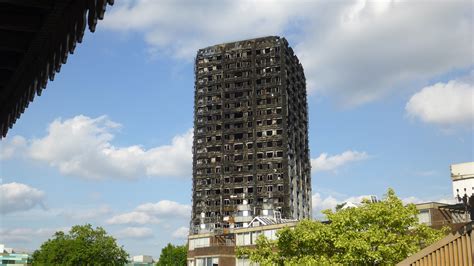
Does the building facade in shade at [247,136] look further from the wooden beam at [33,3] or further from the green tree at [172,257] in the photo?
the wooden beam at [33,3]

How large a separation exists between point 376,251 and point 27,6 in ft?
86.5

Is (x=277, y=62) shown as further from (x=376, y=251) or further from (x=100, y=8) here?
(x=100, y=8)

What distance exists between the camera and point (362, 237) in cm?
3058

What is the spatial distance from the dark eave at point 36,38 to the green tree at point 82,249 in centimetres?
7502

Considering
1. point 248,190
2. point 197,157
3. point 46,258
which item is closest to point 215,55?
point 197,157

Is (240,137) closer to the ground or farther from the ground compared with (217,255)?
farther from the ground

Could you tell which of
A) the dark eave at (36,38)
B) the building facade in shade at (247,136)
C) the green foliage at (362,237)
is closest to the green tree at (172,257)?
the building facade in shade at (247,136)

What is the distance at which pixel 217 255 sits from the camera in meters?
70.4

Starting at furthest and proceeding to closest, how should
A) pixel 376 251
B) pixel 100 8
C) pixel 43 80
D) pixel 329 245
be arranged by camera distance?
pixel 329 245
pixel 376 251
pixel 43 80
pixel 100 8

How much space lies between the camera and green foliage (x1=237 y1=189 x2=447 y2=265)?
3003 cm

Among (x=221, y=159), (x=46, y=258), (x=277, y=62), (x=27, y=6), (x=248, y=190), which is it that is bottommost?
(x=46, y=258)

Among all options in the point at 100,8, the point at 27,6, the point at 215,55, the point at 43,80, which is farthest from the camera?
the point at 215,55

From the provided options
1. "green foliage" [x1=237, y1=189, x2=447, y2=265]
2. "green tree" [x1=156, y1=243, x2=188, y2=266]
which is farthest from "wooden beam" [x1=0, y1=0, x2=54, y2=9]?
"green tree" [x1=156, y1=243, x2=188, y2=266]

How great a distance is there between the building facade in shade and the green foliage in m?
73.7
